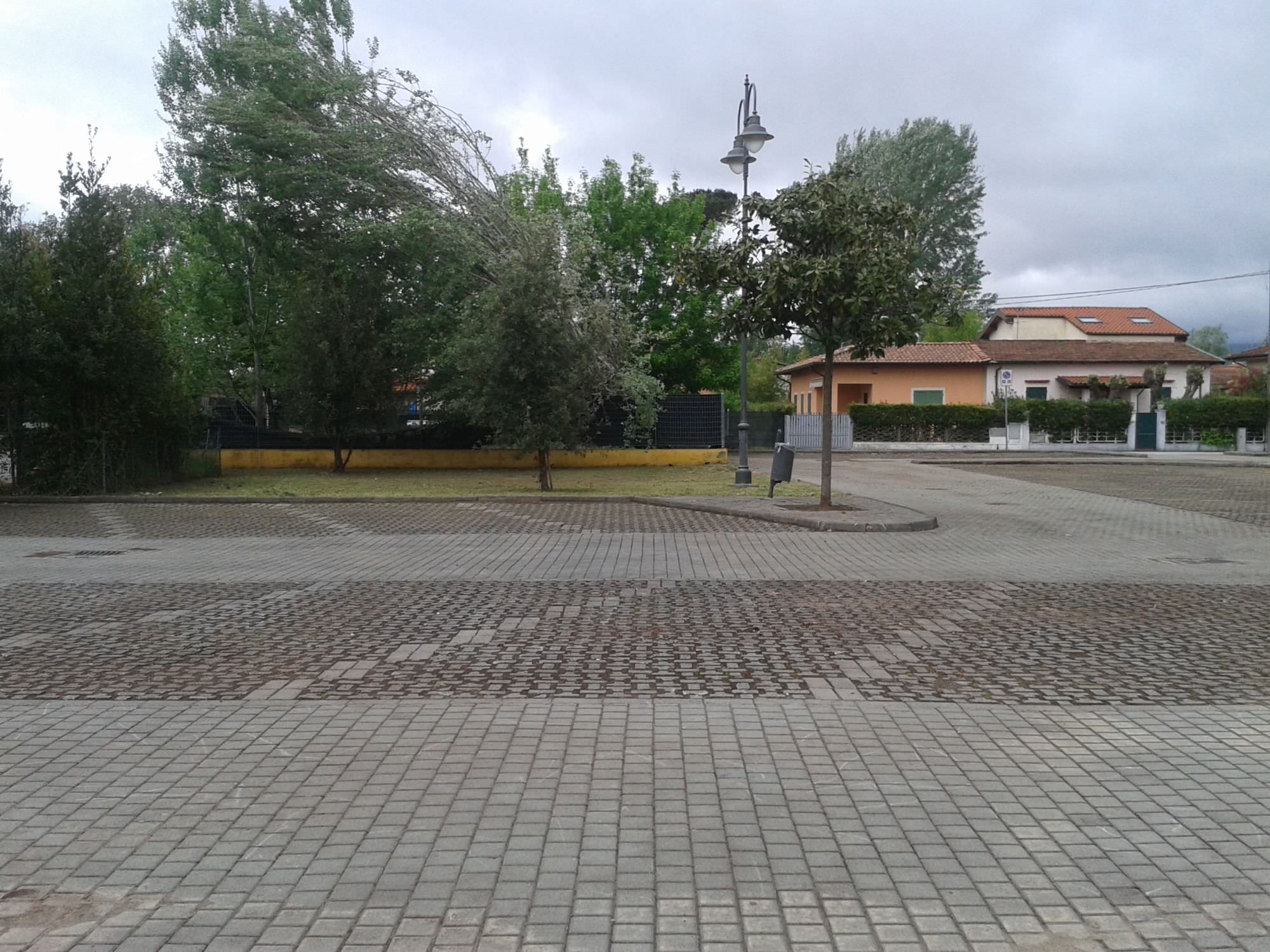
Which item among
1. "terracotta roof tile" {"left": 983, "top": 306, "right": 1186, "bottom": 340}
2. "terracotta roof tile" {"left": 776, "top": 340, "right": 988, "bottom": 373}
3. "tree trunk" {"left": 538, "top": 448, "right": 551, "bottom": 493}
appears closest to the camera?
"tree trunk" {"left": 538, "top": 448, "right": 551, "bottom": 493}

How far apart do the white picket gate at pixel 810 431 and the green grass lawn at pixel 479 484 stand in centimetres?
1430

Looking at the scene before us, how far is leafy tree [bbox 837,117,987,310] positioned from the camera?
59688mm

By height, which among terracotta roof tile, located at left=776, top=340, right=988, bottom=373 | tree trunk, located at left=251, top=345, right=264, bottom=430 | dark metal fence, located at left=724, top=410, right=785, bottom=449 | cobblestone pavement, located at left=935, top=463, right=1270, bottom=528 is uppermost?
terracotta roof tile, located at left=776, top=340, right=988, bottom=373

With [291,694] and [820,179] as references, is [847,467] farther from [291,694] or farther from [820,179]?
[291,694]

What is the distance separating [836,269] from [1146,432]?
35833 millimetres

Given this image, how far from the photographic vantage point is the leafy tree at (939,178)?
5969cm

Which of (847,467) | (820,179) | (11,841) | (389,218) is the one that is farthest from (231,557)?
(847,467)

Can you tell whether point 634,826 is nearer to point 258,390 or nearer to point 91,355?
point 91,355

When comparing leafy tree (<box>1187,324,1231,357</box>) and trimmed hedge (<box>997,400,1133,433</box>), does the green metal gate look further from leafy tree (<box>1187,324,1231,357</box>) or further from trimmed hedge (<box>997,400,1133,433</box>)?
leafy tree (<box>1187,324,1231,357</box>)

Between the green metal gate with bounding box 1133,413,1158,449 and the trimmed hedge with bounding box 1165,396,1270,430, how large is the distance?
27.6 inches

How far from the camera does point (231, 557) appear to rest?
42.0 feet

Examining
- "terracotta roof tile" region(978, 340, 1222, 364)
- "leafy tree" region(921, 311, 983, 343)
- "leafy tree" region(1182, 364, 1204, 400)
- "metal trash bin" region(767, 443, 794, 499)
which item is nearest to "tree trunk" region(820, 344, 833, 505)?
"metal trash bin" region(767, 443, 794, 499)

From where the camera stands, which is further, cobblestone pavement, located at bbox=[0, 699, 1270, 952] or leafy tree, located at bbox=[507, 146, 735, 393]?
leafy tree, located at bbox=[507, 146, 735, 393]

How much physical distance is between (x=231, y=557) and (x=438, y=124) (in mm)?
18323
